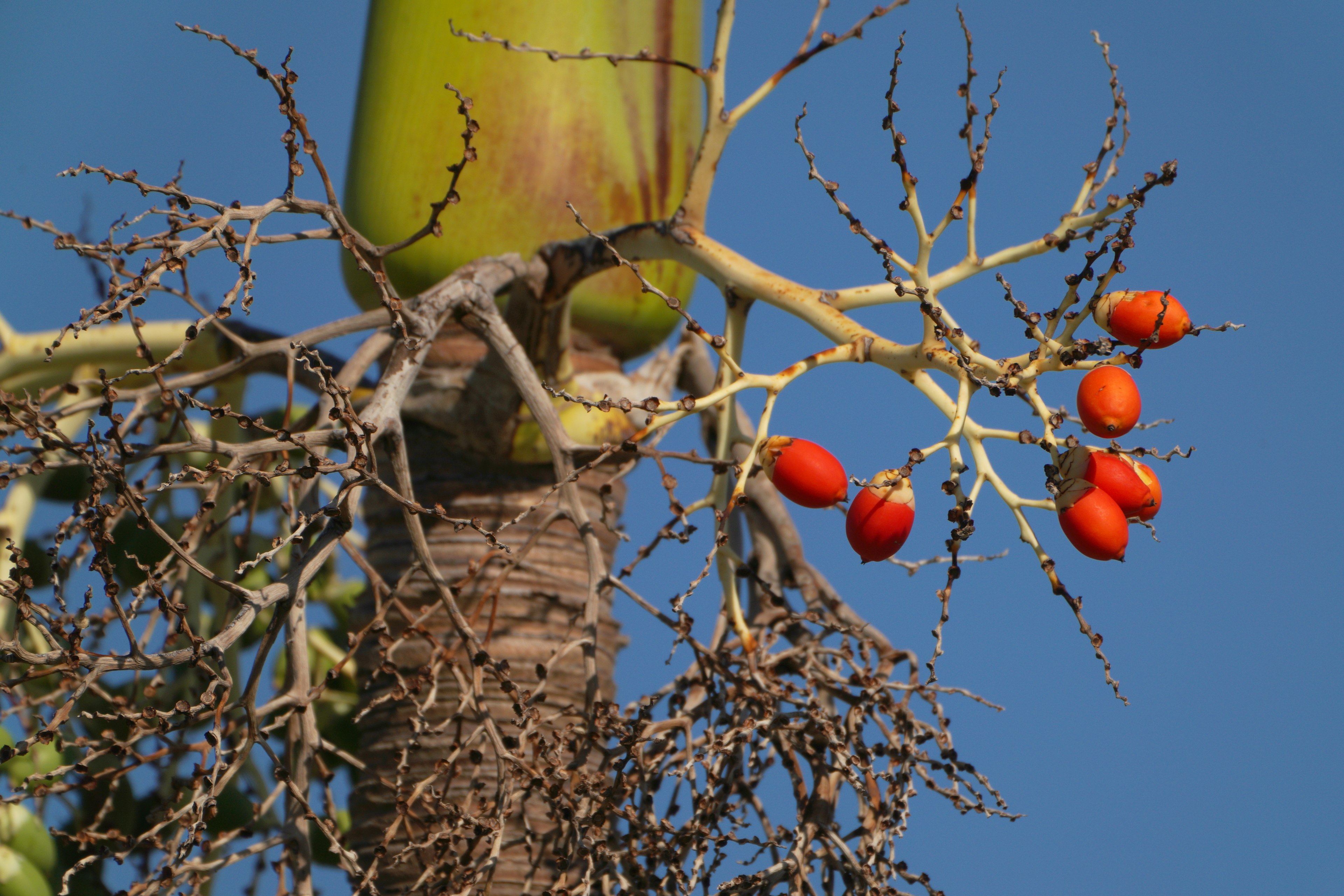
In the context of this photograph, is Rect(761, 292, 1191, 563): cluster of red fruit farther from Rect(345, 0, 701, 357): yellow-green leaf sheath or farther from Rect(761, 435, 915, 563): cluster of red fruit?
Rect(345, 0, 701, 357): yellow-green leaf sheath

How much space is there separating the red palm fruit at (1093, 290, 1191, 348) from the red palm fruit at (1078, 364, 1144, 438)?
0.14ft

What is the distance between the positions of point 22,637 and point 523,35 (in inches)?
52.9

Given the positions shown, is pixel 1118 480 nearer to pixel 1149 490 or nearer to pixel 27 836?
pixel 1149 490

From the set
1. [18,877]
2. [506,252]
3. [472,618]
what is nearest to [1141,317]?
[472,618]

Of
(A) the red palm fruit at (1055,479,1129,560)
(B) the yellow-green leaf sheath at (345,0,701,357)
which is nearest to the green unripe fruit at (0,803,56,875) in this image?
(B) the yellow-green leaf sheath at (345,0,701,357)

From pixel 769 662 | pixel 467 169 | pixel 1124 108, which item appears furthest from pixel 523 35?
pixel 769 662

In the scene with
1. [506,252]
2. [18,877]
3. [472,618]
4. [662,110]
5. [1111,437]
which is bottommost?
[18,877]

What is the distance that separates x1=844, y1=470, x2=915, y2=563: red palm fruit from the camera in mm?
1291

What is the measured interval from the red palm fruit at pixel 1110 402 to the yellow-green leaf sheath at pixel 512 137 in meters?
1.08


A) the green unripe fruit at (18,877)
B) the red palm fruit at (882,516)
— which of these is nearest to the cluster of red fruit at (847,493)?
the red palm fruit at (882,516)

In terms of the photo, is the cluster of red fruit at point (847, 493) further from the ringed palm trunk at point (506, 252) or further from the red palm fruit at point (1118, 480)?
the ringed palm trunk at point (506, 252)

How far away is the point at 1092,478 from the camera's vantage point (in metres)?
1.27

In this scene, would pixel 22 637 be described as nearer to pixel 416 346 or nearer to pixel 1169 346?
pixel 416 346

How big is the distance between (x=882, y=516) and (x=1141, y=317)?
312 millimetres
